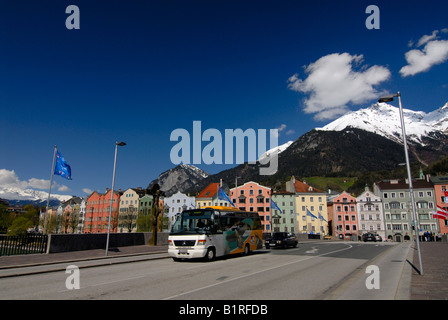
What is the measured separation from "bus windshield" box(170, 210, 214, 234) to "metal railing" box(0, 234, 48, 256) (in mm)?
9370

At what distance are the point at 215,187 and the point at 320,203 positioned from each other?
1358 inches

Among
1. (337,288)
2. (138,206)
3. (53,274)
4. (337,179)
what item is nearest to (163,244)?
(53,274)

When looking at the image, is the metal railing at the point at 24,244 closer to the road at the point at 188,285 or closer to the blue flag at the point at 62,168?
the road at the point at 188,285

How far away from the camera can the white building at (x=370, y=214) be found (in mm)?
85875

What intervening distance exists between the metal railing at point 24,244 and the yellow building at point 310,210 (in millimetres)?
79087

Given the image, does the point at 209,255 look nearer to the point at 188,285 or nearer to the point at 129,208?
the point at 188,285

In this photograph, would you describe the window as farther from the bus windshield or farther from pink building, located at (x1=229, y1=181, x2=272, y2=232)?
the bus windshield

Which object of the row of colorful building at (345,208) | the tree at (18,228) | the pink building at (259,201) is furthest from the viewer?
the pink building at (259,201)

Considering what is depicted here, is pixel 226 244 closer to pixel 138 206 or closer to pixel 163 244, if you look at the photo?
pixel 163 244

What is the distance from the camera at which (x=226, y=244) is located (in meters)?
18.6

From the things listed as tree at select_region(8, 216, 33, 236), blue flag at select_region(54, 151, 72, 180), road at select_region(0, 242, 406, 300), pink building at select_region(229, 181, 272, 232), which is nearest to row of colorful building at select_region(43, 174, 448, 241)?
pink building at select_region(229, 181, 272, 232)

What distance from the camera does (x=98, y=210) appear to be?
113 m

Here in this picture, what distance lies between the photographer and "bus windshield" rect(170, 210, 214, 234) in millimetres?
16719

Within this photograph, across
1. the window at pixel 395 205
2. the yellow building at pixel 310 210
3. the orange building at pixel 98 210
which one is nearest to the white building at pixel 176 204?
the orange building at pixel 98 210
